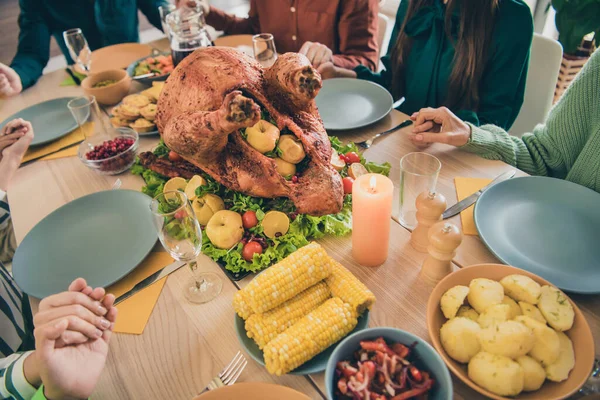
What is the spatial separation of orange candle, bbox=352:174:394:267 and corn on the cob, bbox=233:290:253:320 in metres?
0.34

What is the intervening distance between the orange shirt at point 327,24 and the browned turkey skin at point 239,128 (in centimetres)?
105

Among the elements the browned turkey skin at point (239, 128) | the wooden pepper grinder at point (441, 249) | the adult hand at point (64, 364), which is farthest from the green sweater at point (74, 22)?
the wooden pepper grinder at point (441, 249)

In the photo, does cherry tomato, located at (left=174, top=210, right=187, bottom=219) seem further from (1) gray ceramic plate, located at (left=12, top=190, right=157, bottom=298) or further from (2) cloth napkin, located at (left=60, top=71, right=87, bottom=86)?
(2) cloth napkin, located at (left=60, top=71, right=87, bottom=86)

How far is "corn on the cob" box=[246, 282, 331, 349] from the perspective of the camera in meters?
0.83

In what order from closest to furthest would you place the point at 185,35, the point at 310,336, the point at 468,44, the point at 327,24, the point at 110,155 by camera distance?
the point at 310,336, the point at 110,155, the point at 468,44, the point at 185,35, the point at 327,24

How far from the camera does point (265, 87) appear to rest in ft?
3.99

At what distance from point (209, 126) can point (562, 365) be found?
0.95 metres

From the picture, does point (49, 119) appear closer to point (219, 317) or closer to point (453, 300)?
point (219, 317)

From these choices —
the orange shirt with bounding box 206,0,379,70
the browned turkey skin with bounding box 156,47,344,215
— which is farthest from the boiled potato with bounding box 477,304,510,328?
the orange shirt with bounding box 206,0,379,70

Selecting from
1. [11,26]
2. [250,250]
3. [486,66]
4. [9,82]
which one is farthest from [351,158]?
[11,26]

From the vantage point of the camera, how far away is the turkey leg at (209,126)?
96 centimetres

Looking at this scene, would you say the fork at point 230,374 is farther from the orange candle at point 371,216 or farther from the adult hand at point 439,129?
the adult hand at point 439,129

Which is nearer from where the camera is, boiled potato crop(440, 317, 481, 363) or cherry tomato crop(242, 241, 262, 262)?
boiled potato crop(440, 317, 481, 363)

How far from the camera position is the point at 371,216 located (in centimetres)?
97
